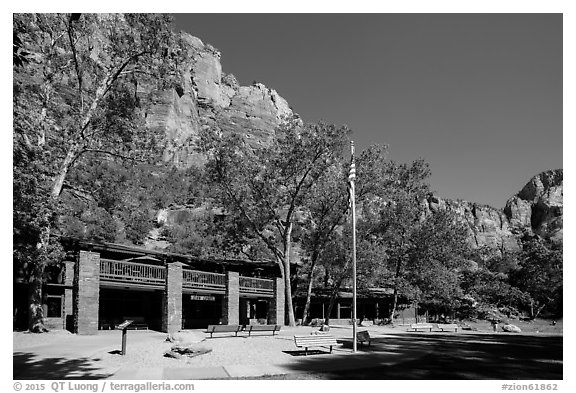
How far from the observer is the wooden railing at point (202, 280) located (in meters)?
27.1


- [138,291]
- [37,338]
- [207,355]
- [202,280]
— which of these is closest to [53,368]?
[207,355]

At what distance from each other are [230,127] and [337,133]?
138883 millimetres

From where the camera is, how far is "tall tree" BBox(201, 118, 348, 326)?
32.4 meters

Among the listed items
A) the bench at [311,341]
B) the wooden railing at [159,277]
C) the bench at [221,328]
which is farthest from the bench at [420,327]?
the bench at [311,341]

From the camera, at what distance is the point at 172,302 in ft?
79.9

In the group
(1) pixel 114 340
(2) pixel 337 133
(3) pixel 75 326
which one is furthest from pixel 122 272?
(2) pixel 337 133

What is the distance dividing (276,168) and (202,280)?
9.44 meters

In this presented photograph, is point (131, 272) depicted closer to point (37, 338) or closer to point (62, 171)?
point (62, 171)

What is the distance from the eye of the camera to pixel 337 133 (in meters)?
32.0

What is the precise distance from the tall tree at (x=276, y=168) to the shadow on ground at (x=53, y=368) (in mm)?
20217

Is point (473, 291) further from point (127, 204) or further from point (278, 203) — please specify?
point (127, 204)

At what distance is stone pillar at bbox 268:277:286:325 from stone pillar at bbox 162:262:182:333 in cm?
948

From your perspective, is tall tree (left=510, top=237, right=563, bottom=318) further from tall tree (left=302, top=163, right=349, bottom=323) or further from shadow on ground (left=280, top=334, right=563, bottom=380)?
shadow on ground (left=280, top=334, right=563, bottom=380)

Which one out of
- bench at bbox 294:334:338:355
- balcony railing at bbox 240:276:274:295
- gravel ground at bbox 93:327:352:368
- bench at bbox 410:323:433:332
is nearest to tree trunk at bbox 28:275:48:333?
gravel ground at bbox 93:327:352:368
